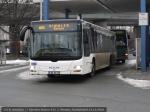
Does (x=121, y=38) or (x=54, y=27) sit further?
(x=121, y=38)

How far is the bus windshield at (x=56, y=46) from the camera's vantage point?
19406mm

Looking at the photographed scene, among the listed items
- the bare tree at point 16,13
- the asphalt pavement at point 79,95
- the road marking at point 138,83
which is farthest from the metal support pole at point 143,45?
the bare tree at point 16,13

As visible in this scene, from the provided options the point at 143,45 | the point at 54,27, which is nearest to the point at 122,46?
the point at 143,45

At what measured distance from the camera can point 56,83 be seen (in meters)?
19.5

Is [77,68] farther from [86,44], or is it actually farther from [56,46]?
[86,44]

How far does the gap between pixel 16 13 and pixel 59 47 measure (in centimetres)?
3635

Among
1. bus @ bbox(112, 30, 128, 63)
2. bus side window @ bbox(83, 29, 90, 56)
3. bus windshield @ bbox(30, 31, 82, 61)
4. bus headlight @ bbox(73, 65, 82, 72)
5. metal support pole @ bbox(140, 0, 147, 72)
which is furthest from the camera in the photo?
bus @ bbox(112, 30, 128, 63)

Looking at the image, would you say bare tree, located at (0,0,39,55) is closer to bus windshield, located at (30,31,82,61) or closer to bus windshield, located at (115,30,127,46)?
bus windshield, located at (115,30,127,46)

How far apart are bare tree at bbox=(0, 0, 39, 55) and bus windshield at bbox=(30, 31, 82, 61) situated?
106 feet

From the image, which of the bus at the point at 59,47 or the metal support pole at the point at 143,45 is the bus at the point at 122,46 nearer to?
the metal support pole at the point at 143,45

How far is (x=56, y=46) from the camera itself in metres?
19.7

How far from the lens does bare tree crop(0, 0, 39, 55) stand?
52844 mm

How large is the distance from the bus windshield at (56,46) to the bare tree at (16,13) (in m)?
32.3

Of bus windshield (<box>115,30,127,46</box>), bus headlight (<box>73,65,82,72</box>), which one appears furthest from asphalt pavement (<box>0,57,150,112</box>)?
bus windshield (<box>115,30,127,46</box>)
